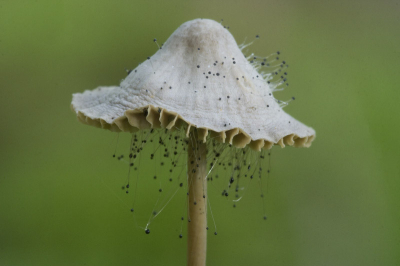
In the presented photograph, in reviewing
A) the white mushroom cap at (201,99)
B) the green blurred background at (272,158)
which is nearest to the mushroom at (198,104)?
the white mushroom cap at (201,99)

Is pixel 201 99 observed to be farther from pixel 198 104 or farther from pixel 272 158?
pixel 272 158

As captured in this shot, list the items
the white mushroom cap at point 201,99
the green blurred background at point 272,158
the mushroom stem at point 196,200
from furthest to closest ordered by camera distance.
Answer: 1. the green blurred background at point 272,158
2. the mushroom stem at point 196,200
3. the white mushroom cap at point 201,99

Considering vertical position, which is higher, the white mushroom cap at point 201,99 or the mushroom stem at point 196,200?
the white mushroom cap at point 201,99

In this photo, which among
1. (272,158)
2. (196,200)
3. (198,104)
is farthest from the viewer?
(272,158)

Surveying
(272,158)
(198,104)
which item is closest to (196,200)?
(198,104)

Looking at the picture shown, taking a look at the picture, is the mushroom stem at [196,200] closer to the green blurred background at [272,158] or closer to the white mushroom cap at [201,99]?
the white mushroom cap at [201,99]

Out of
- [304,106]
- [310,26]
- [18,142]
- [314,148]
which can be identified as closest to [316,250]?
[314,148]
